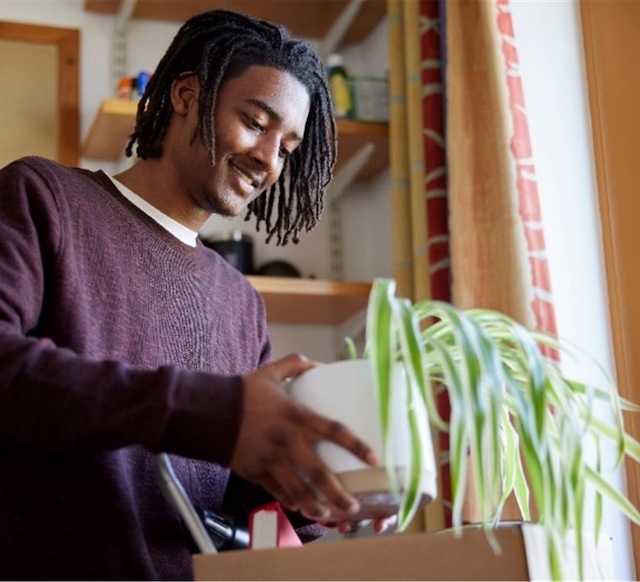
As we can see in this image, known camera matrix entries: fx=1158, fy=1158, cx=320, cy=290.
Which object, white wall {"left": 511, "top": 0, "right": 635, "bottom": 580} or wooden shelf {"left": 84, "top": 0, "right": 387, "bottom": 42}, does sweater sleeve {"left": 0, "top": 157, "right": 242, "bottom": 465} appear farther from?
wooden shelf {"left": 84, "top": 0, "right": 387, "bottom": 42}

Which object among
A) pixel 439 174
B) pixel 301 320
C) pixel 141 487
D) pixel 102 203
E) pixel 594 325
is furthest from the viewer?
pixel 301 320

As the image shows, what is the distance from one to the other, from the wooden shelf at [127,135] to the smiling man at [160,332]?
971 mm

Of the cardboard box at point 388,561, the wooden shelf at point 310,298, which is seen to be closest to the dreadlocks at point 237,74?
the cardboard box at point 388,561

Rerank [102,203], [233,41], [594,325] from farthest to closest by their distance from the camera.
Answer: [594,325] < [233,41] < [102,203]

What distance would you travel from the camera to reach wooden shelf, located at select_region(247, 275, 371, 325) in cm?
262

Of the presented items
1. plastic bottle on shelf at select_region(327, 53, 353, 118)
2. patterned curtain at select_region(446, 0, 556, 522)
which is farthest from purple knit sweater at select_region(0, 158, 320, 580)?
plastic bottle on shelf at select_region(327, 53, 353, 118)

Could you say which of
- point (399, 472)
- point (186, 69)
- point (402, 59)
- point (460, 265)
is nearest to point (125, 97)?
point (402, 59)

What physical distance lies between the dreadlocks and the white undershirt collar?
0.28 ft

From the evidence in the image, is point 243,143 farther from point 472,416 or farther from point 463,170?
point 463,170

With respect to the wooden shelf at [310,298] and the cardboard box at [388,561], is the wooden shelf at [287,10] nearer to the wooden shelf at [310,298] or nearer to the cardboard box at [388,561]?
the wooden shelf at [310,298]

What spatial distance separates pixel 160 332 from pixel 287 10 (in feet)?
6.19

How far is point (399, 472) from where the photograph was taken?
2.93 feet

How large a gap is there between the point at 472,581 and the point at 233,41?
819 millimetres

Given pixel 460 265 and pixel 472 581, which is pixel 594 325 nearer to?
pixel 460 265
